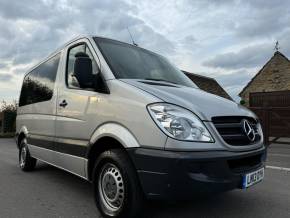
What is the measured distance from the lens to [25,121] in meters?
6.98

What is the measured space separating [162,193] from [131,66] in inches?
71.9

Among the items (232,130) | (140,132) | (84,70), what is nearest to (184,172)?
(140,132)

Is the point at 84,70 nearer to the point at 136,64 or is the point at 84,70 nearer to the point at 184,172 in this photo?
the point at 136,64

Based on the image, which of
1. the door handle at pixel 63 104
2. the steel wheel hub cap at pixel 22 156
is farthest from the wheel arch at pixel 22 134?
the door handle at pixel 63 104

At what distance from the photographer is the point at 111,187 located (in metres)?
3.90

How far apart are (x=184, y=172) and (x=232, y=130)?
2.55 ft

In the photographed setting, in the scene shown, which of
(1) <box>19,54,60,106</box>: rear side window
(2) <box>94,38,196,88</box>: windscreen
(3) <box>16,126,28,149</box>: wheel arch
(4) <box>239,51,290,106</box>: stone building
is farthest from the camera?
(4) <box>239,51,290,106</box>: stone building

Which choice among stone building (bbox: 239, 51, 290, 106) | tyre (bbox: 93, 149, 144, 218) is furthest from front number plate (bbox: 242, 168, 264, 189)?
stone building (bbox: 239, 51, 290, 106)

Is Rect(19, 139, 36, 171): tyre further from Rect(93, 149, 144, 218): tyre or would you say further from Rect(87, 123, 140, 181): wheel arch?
Rect(93, 149, 144, 218): tyre

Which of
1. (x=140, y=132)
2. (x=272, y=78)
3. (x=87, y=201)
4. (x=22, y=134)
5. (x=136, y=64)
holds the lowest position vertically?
(x=87, y=201)

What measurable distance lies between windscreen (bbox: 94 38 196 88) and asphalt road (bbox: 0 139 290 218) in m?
1.62

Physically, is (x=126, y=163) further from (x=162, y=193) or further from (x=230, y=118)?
(x=230, y=118)

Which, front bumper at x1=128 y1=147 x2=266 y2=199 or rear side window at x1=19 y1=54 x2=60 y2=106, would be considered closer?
front bumper at x1=128 y1=147 x2=266 y2=199

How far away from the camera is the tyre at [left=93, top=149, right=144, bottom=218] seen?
355 centimetres
